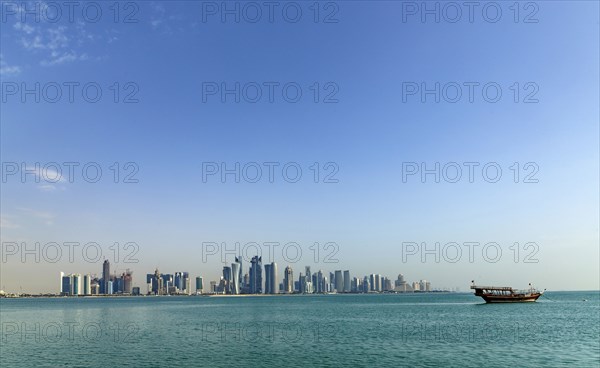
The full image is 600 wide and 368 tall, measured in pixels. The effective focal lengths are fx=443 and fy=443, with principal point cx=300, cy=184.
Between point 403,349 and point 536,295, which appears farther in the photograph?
point 536,295

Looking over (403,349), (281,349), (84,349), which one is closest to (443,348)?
(403,349)

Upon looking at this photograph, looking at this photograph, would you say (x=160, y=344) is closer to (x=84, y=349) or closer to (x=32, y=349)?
(x=84, y=349)

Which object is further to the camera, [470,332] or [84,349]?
[470,332]

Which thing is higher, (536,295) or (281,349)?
(281,349)

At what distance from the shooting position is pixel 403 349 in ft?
169

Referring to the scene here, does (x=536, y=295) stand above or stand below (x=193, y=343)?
below

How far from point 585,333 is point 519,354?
3004cm

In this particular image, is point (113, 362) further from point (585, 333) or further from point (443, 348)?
point (585, 333)

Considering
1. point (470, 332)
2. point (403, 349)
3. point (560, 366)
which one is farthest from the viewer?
point (470, 332)

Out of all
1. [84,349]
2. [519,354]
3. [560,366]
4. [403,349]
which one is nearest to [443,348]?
[403,349]

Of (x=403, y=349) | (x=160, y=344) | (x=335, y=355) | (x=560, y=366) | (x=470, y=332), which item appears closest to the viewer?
(x=560, y=366)

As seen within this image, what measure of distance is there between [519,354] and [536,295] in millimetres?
134214

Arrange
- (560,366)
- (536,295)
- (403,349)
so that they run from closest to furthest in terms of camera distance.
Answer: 1. (560,366)
2. (403,349)
3. (536,295)

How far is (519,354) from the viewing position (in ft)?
159
